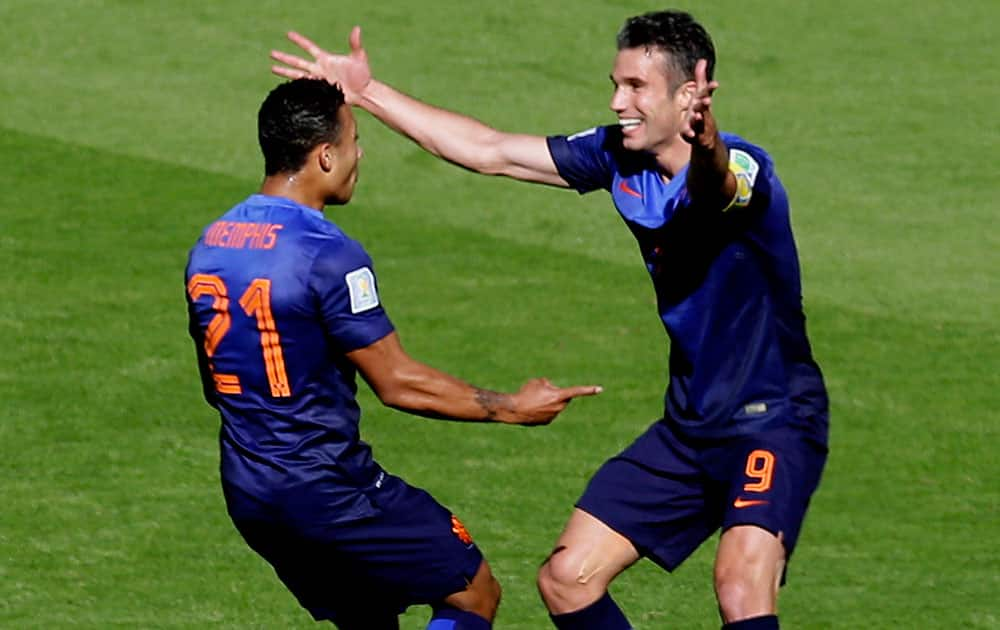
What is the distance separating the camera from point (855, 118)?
1619cm

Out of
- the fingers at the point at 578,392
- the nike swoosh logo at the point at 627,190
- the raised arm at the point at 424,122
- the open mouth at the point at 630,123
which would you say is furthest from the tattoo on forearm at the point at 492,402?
the raised arm at the point at 424,122

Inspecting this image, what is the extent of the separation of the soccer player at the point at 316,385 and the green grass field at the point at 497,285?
1667 millimetres

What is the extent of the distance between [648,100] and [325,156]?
1.23 meters

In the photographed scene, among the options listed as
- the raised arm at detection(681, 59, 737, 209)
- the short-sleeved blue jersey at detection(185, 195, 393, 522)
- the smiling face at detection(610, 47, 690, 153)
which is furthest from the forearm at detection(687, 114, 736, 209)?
the short-sleeved blue jersey at detection(185, 195, 393, 522)

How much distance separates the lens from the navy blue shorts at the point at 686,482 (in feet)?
23.7

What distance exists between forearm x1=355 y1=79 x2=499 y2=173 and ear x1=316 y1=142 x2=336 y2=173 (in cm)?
146

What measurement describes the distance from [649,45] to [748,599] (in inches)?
79.1

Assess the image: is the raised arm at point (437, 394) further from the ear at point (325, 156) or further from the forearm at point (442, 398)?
the ear at point (325, 156)

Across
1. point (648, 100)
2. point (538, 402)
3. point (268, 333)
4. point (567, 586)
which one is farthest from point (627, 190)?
point (268, 333)

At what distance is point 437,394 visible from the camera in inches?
265

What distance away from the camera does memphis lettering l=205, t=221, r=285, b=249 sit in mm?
6680

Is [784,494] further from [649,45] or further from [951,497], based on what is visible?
[951,497]

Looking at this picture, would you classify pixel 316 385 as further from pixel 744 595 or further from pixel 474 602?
pixel 744 595

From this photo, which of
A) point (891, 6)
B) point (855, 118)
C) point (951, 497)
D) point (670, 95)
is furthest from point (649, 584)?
point (891, 6)
